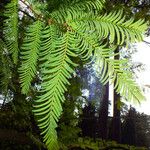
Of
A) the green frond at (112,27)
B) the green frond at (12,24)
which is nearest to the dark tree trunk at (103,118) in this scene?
the green frond at (12,24)

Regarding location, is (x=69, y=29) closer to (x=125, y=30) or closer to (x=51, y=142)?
(x=125, y=30)

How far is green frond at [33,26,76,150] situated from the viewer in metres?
0.70

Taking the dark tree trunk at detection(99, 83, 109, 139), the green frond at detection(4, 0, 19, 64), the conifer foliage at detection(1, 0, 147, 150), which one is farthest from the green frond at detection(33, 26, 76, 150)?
the dark tree trunk at detection(99, 83, 109, 139)

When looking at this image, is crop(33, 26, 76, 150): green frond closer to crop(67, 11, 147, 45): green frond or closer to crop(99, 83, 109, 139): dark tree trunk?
crop(67, 11, 147, 45): green frond

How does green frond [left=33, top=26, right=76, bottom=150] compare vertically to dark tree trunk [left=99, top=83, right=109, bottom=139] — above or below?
below

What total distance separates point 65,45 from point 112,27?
135 mm

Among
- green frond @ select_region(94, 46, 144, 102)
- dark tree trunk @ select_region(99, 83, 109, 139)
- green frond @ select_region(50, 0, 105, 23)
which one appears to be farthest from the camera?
dark tree trunk @ select_region(99, 83, 109, 139)

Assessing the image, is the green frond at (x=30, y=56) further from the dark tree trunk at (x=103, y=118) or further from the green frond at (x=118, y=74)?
the dark tree trunk at (x=103, y=118)

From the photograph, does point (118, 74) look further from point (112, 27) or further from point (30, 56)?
point (30, 56)

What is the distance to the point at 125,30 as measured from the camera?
2.25 ft

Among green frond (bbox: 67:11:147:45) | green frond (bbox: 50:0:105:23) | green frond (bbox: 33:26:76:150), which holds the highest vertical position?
green frond (bbox: 50:0:105:23)

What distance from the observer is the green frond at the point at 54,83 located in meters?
0.70

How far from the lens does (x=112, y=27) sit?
713 mm

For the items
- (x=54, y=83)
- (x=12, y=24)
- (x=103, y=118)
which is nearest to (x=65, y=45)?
(x=54, y=83)
